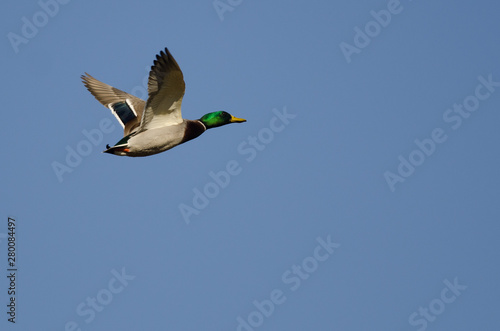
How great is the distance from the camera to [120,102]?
1570 cm

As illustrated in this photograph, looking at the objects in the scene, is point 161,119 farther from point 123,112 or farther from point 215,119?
point 123,112

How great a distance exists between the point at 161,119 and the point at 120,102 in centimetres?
227

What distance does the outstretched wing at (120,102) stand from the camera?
15.0 metres

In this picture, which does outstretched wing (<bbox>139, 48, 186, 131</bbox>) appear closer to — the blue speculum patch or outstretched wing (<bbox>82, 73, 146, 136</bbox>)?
outstretched wing (<bbox>82, 73, 146, 136</bbox>)

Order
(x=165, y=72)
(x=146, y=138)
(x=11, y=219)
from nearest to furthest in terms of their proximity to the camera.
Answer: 1. (x=165, y=72)
2. (x=146, y=138)
3. (x=11, y=219)

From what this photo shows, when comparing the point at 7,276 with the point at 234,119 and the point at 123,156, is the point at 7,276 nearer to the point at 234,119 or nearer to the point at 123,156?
the point at 123,156

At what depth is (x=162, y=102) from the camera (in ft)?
44.0

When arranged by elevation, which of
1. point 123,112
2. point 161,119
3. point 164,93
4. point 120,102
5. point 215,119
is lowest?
point 215,119

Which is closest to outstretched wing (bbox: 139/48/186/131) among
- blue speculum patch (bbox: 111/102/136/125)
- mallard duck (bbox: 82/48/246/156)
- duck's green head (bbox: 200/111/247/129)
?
mallard duck (bbox: 82/48/246/156)

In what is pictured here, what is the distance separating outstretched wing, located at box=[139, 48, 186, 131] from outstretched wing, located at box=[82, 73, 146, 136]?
1.03 metres

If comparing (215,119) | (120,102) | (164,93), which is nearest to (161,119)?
(164,93)

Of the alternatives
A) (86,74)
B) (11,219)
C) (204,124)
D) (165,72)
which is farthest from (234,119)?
(11,219)

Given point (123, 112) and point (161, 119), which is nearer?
point (161, 119)

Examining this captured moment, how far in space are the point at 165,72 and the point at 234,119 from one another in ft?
9.29
